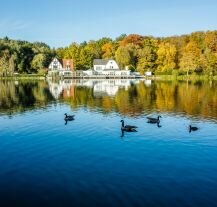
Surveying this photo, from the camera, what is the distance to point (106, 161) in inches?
784

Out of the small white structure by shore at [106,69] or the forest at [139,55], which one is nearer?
the forest at [139,55]

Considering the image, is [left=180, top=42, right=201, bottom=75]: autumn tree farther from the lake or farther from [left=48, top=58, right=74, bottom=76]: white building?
the lake

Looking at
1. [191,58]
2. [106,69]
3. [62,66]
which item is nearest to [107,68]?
[106,69]

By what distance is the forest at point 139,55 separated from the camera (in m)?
111

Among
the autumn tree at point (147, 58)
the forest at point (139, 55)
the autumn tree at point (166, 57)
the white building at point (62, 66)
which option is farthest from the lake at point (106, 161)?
the white building at point (62, 66)

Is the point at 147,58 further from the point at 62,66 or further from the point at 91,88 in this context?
the point at 91,88

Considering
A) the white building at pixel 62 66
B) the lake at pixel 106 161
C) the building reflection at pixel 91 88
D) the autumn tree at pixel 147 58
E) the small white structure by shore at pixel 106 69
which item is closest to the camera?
the lake at pixel 106 161

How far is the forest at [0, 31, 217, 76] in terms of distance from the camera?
111m

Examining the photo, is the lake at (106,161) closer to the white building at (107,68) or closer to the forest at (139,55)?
the forest at (139,55)

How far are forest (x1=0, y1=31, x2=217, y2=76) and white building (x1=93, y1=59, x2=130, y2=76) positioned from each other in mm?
2662

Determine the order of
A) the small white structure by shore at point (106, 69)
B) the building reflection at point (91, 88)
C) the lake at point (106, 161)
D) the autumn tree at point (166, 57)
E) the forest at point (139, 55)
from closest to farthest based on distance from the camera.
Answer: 1. the lake at point (106, 161)
2. the building reflection at point (91, 88)
3. the forest at point (139, 55)
4. the autumn tree at point (166, 57)
5. the small white structure by shore at point (106, 69)

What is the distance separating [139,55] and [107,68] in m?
15.2

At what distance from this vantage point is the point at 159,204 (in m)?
14.0

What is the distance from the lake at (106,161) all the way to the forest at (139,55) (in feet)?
256
